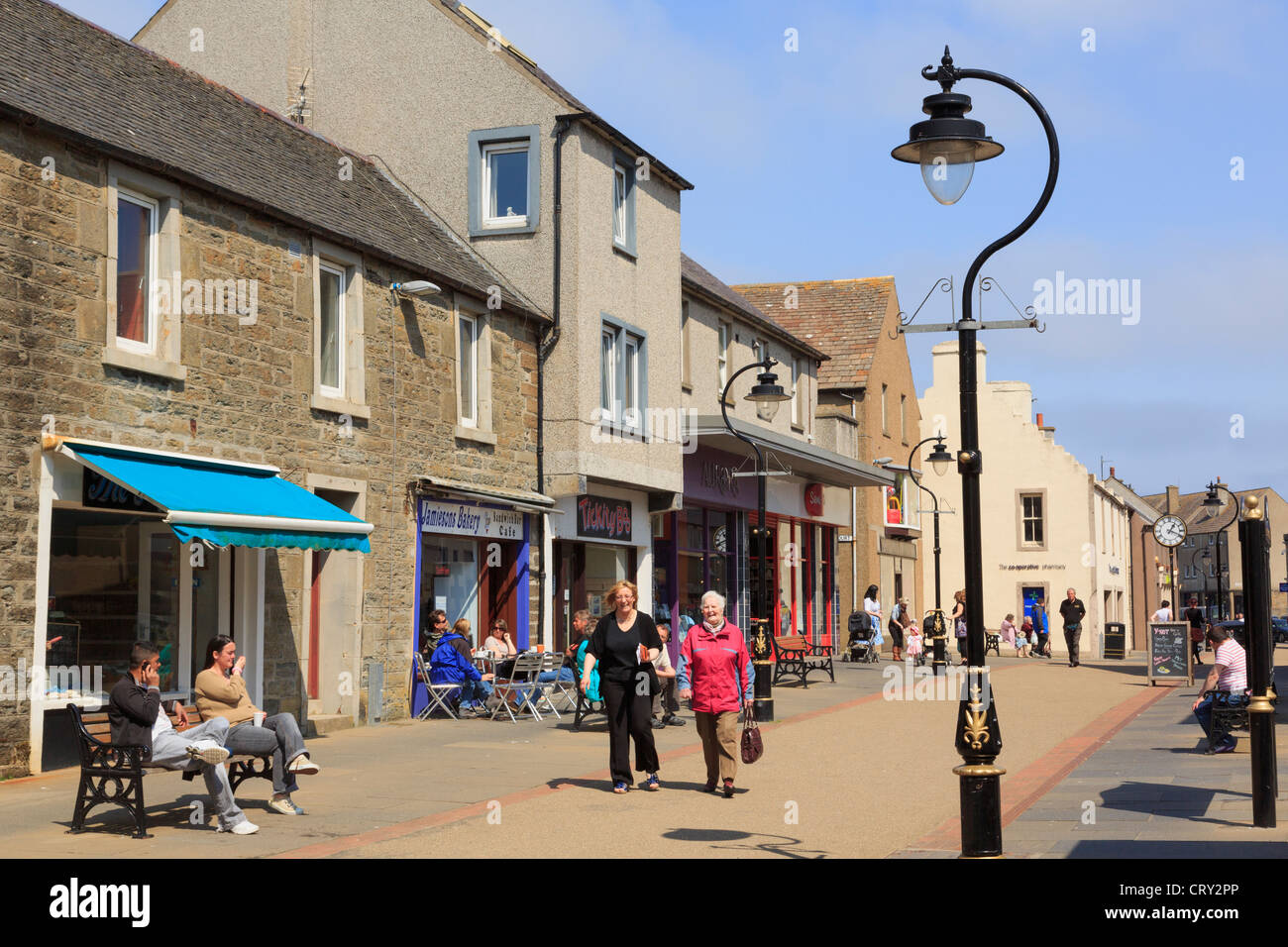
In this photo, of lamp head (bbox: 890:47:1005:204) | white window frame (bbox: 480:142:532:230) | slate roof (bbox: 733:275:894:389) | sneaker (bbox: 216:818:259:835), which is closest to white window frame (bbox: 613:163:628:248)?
white window frame (bbox: 480:142:532:230)

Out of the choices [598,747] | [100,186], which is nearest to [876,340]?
[598,747]

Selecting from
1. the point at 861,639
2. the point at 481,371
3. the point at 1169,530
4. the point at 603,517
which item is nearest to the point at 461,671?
the point at 481,371

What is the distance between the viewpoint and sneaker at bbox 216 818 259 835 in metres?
9.84

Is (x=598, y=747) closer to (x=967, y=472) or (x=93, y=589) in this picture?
(x=93, y=589)

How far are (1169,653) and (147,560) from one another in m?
20.5

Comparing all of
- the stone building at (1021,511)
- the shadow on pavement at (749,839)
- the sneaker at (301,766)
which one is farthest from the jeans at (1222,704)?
the stone building at (1021,511)

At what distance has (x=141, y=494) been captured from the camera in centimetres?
1270

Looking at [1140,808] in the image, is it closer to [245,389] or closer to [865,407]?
[245,389]

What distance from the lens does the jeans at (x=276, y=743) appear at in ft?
34.7

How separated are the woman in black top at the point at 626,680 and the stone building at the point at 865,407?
2496cm

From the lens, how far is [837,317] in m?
42.3
